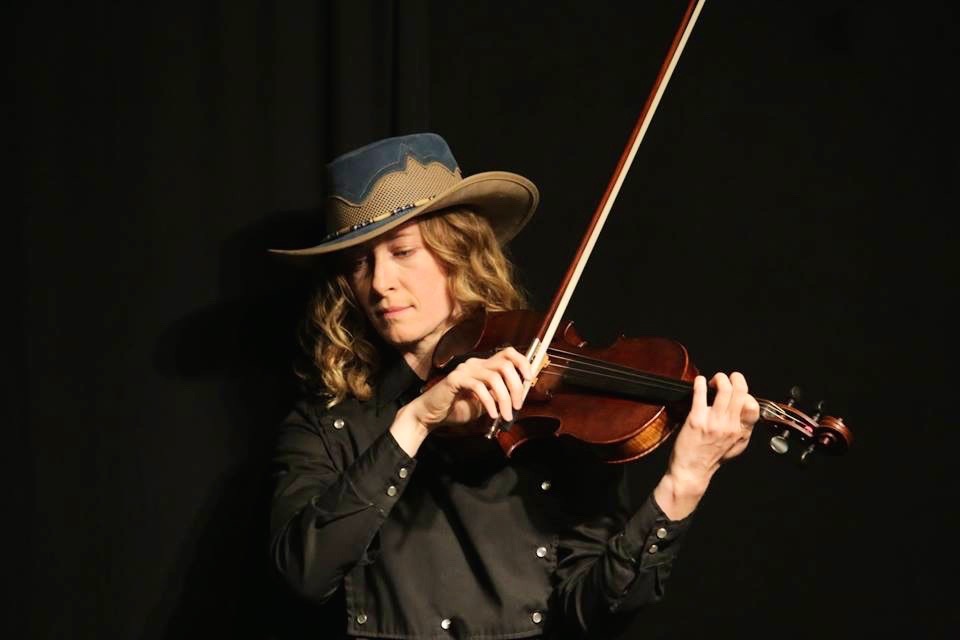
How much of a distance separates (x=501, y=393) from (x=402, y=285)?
37 centimetres

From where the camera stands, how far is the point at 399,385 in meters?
1.72

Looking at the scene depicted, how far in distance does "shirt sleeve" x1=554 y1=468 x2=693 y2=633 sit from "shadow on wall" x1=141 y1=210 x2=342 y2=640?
21.4 inches

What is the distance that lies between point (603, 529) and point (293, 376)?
652 mm

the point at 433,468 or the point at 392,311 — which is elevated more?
the point at 392,311

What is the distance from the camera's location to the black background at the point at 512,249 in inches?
68.5

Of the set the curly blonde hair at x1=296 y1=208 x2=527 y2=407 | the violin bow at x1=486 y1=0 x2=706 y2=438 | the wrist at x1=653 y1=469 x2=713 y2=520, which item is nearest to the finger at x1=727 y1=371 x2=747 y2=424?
the wrist at x1=653 y1=469 x2=713 y2=520

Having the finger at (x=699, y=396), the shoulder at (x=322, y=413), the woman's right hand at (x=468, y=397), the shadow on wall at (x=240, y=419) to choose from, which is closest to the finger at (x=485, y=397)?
the woman's right hand at (x=468, y=397)

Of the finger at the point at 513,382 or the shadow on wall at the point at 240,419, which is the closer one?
the finger at the point at 513,382

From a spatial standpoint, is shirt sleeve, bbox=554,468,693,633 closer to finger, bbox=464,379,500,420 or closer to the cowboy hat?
finger, bbox=464,379,500,420

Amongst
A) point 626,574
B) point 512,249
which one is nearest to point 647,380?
point 626,574

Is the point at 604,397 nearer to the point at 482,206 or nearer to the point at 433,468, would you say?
the point at 433,468

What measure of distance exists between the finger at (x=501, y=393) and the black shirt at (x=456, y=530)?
7.7 inches

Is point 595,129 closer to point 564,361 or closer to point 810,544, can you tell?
point 564,361

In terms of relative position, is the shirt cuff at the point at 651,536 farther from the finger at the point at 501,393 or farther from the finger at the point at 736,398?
the finger at the point at 501,393
